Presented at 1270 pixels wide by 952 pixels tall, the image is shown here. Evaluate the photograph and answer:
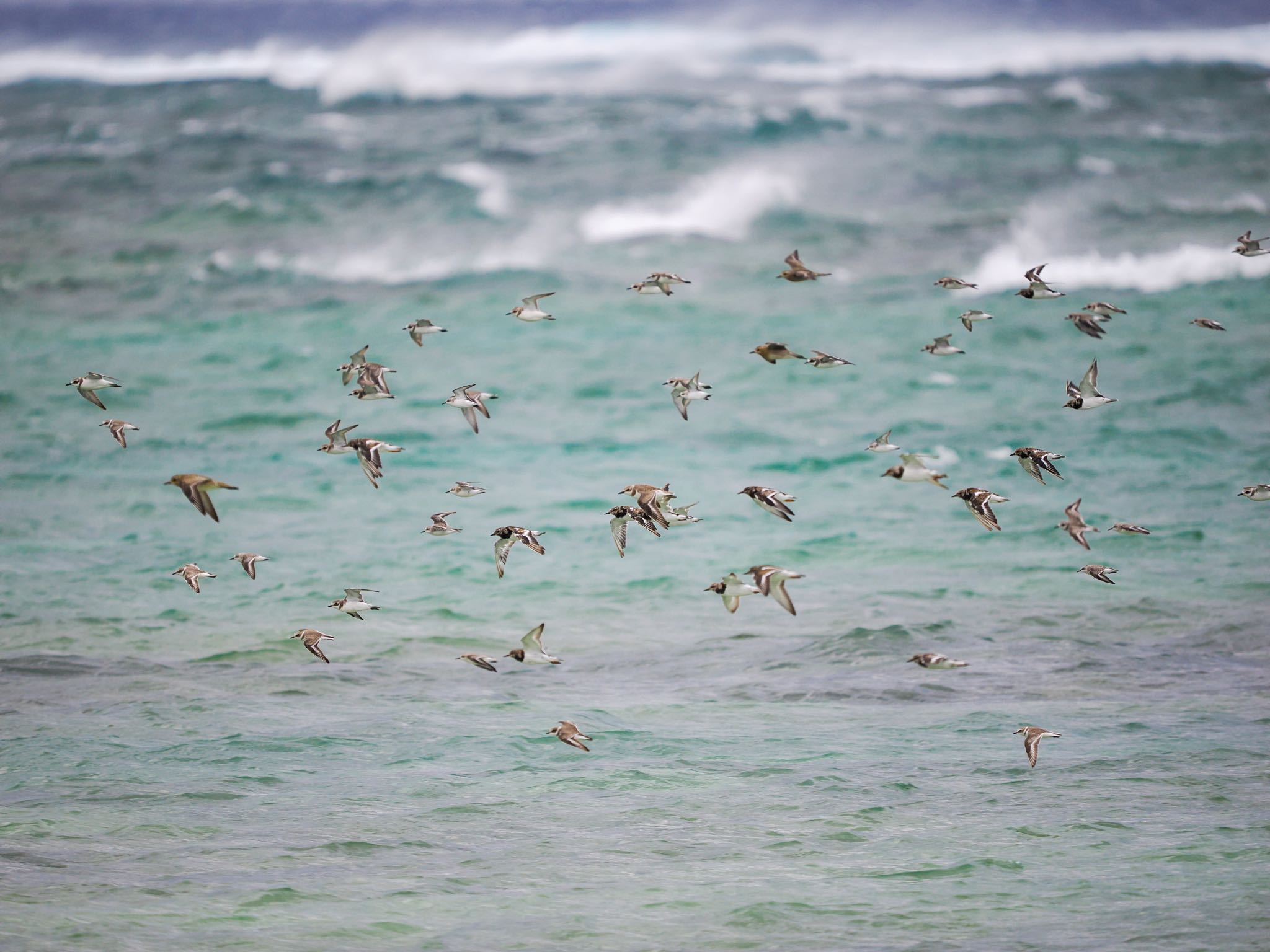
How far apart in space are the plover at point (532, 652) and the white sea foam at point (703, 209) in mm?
28429

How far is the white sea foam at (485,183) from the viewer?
1802 inches

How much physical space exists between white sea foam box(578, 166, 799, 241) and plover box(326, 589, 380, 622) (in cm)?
2663

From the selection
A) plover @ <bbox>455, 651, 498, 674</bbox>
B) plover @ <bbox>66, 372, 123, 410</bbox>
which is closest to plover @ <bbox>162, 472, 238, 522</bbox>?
plover @ <bbox>66, 372, 123, 410</bbox>

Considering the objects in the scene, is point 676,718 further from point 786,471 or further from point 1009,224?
point 1009,224

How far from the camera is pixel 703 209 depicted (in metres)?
45.4

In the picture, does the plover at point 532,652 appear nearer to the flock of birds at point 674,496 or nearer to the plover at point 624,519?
the flock of birds at point 674,496

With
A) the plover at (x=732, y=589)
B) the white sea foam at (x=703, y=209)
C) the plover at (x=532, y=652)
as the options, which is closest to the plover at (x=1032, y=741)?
the plover at (x=732, y=589)

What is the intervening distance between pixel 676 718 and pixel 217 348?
898 inches

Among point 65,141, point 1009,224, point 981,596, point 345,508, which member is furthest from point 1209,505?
point 65,141

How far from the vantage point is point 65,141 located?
54562 millimetres

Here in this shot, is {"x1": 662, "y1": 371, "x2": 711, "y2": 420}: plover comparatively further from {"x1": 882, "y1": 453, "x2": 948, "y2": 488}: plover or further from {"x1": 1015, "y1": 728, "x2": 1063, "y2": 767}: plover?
{"x1": 1015, "y1": 728, "x2": 1063, "y2": 767}: plover

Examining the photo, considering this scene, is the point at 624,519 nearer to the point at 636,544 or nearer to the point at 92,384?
the point at 92,384

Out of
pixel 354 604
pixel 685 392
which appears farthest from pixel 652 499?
pixel 354 604

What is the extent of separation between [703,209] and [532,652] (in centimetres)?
3139
